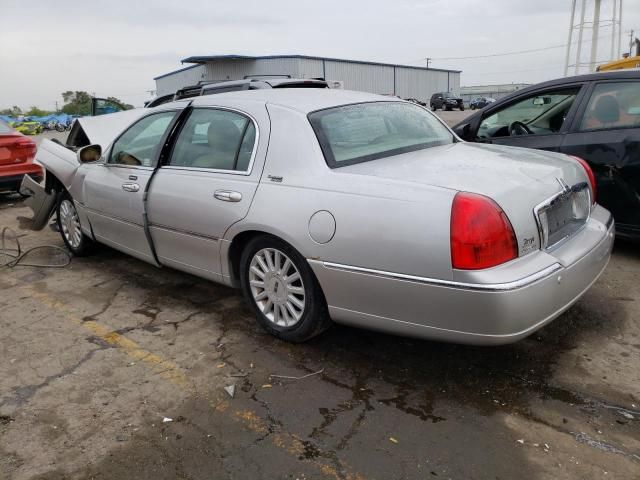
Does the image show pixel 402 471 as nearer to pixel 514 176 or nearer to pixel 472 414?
pixel 472 414

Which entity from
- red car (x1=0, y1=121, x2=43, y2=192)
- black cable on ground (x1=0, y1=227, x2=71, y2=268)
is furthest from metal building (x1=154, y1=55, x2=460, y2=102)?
black cable on ground (x1=0, y1=227, x2=71, y2=268)

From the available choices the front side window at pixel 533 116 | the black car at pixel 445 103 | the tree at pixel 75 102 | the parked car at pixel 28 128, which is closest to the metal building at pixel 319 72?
the black car at pixel 445 103

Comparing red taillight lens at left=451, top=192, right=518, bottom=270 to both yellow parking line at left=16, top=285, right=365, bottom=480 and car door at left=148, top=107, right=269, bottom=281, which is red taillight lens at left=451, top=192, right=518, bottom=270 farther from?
car door at left=148, top=107, right=269, bottom=281

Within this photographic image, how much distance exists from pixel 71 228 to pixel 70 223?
51 mm

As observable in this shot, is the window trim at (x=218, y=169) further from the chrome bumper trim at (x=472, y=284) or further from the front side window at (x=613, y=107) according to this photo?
the front side window at (x=613, y=107)

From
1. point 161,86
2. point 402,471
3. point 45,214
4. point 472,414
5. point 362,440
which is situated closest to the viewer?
point 402,471

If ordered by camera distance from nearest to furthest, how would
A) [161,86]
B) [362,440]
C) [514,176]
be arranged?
[362,440]
[514,176]
[161,86]

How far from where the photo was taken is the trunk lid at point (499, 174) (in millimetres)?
2637

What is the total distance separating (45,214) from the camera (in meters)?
5.63

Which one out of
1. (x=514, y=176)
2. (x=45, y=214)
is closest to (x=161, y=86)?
(x=45, y=214)

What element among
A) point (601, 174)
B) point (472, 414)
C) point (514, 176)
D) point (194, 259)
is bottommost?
point (472, 414)

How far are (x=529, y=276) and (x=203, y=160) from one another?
230 centimetres

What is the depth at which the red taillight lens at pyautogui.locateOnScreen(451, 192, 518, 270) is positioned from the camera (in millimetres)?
2486

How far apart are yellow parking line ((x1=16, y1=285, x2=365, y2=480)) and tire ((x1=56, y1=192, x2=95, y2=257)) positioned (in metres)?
0.73
